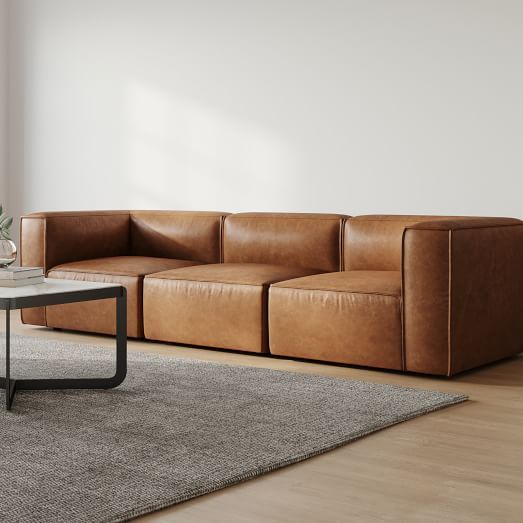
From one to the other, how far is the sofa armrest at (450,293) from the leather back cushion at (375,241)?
0.56 m

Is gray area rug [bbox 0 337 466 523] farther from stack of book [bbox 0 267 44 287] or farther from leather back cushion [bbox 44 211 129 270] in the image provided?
leather back cushion [bbox 44 211 129 270]

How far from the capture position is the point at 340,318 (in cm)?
406

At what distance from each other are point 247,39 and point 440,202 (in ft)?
5.13

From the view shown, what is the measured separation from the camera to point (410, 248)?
3.80 m

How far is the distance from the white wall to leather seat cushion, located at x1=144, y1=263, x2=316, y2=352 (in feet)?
3.03

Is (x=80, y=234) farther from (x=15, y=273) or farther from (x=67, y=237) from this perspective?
(x=15, y=273)

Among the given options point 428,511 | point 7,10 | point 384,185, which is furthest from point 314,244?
point 7,10

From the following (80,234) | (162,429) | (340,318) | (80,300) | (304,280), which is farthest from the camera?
(80,234)

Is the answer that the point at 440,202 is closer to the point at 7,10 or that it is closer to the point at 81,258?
the point at 81,258

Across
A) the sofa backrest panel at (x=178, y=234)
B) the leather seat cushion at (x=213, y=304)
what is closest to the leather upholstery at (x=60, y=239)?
the sofa backrest panel at (x=178, y=234)

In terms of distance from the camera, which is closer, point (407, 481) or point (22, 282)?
point (407, 481)

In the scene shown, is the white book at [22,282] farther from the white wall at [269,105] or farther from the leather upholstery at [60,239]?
the white wall at [269,105]

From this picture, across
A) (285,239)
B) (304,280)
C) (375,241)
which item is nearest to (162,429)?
(304,280)

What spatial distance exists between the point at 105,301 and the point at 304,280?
3.61ft
